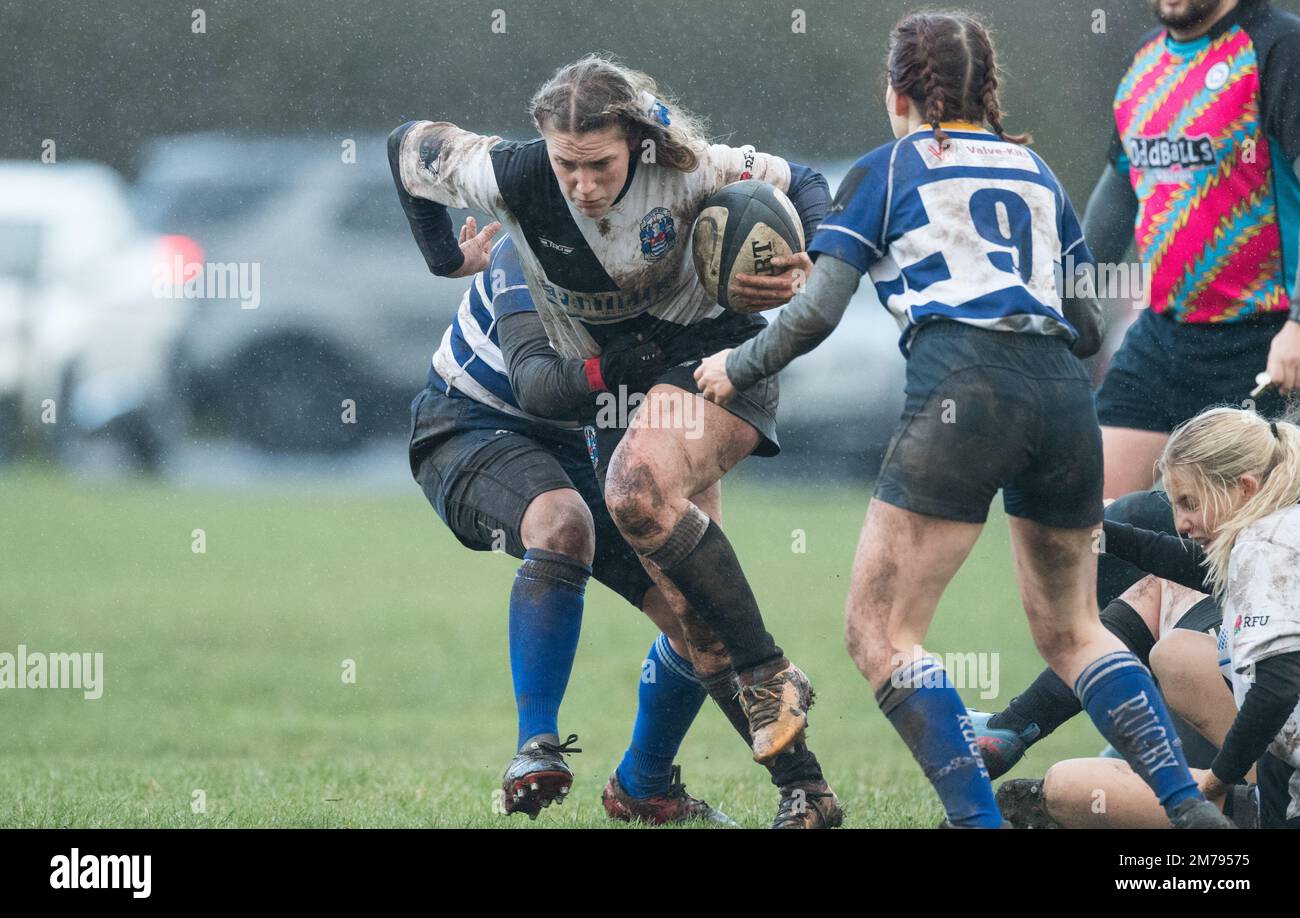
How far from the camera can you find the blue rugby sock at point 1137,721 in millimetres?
3336

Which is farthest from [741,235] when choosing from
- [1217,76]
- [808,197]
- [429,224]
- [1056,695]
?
[1217,76]

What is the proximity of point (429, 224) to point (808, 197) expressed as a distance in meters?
0.99

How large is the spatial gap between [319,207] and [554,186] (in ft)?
40.6

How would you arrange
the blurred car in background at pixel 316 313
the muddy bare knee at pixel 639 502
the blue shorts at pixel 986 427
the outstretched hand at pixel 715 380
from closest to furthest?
1. the blue shorts at pixel 986 427
2. the outstretched hand at pixel 715 380
3. the muddy bare knee at pixel 639 502
4. the blurred car in background at pixel 316 313

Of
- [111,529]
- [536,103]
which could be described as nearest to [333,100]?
[111,529]

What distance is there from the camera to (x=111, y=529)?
12.6 m

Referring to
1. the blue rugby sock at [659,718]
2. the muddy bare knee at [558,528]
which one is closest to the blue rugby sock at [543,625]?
the muddy bare knee at [558,528]

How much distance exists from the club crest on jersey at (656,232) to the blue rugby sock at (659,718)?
106 centimetres

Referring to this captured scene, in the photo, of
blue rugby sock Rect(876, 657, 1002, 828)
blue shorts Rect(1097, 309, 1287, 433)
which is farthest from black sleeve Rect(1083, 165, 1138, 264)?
blue rugby sock Rect(876, 657, 1002, 828)

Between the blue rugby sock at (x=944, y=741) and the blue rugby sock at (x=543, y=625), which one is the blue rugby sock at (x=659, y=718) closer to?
the blue rugby sock at (x=543, y=625)

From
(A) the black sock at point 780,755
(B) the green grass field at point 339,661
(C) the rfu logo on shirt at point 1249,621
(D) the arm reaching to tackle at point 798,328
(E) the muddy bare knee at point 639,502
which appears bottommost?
(B) the green grass field at point 339,661
